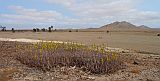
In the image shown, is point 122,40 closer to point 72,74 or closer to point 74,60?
point 74,60

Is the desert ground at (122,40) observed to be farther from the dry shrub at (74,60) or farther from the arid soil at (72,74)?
the dry shrub at (74,60)

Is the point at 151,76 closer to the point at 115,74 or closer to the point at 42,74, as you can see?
the point at 115,74

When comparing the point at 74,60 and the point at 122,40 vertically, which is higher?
the point at 74,60

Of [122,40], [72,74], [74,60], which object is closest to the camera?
[72,74]

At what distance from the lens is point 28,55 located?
37.8ft

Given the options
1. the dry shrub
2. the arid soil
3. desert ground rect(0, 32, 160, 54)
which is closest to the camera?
the arid soil

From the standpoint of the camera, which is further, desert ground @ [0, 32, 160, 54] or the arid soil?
desert ground @ [0, 32, 160, 54]

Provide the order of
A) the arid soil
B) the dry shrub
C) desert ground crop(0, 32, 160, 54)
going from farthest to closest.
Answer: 1. desert ground crop(0, 32, 160, 54)
2. the dry shrub
3. the arid soil

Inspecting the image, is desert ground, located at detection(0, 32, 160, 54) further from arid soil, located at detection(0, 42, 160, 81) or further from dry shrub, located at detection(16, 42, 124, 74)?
dry shrub, located at detection(16, 42, 124, 74)

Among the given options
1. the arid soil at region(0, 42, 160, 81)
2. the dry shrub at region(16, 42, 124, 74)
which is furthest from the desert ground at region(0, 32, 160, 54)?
the dry shrub at region(16, 42, 124, 74)

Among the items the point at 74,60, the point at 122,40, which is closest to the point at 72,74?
the point at 74,60

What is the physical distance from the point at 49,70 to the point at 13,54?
3.18 m

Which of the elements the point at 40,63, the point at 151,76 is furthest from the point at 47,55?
the point at 151,76

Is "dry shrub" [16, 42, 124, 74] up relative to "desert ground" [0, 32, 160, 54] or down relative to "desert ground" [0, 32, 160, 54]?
up
